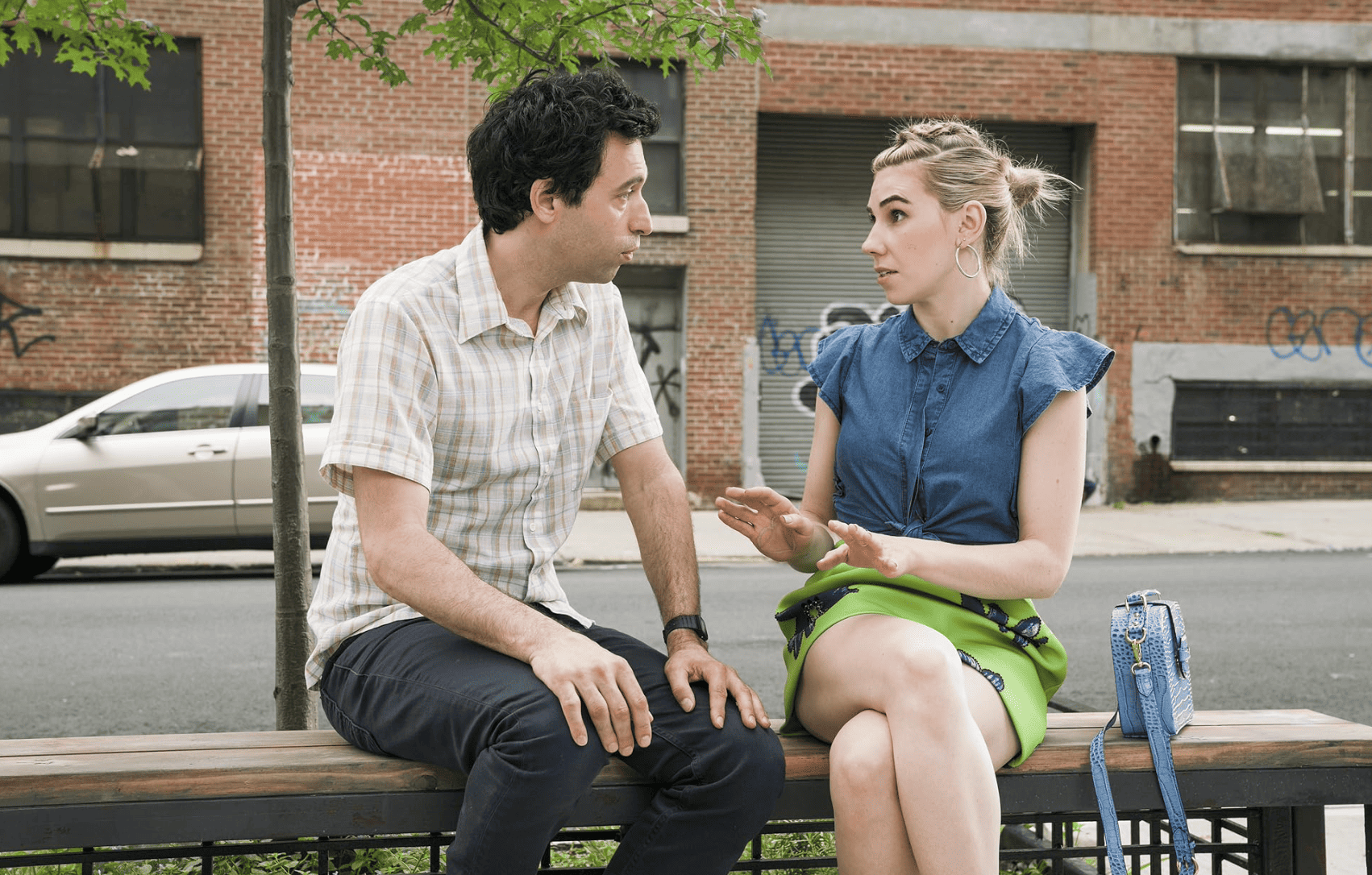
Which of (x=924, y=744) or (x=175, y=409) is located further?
(x=175, y=409)

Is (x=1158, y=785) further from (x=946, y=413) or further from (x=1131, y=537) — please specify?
(x=1131, y=537)

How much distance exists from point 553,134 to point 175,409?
7948 millimetres

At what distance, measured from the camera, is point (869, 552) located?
222 cm

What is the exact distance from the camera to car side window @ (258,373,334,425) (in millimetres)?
9500

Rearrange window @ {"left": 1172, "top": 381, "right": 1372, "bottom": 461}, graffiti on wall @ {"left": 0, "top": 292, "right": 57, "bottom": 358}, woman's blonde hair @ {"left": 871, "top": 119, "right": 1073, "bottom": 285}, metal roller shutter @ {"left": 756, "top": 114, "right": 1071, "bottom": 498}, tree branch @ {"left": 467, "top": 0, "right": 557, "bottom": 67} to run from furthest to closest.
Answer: window @ {"left": 1172, "top": 381, "right": 1372, "bottom": 461}, metal roller shutter @ {"left": 756, "top": 114, "right": 1071, "bottom": 498}, graffiti on wall @ {"left": 0, "top": 292, "right": 57, "bottom": 358}, tree branch @ {"left": 467, "top": 0, "right": 557, "bottom": 67}, woman's blonde hair @ {"left": 871, "top": 119, "right": 1073, "bottom": 285}

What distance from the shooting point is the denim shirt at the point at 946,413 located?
8.25ft

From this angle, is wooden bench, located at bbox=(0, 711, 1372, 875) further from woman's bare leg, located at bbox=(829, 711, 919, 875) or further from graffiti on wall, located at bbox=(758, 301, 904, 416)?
graffiti on wall, located at bbox=(758, 301, 904, 416)

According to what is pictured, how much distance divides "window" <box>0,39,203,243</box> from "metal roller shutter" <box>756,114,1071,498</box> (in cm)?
671

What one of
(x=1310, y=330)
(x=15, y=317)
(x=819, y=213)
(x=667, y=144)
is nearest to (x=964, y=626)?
(x=667, y=144)

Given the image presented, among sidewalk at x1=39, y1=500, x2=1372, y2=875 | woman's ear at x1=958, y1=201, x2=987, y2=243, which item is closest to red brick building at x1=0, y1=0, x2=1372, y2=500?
sidewalk at x1=39, y1=500, x2=1372, y2=875

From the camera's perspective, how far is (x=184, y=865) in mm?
3156

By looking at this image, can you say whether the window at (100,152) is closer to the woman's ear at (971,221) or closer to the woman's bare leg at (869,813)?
the woman's ear at (971,221)

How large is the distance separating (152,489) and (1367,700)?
803 centimetres

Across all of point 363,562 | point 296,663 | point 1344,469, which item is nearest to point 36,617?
point 296,663
